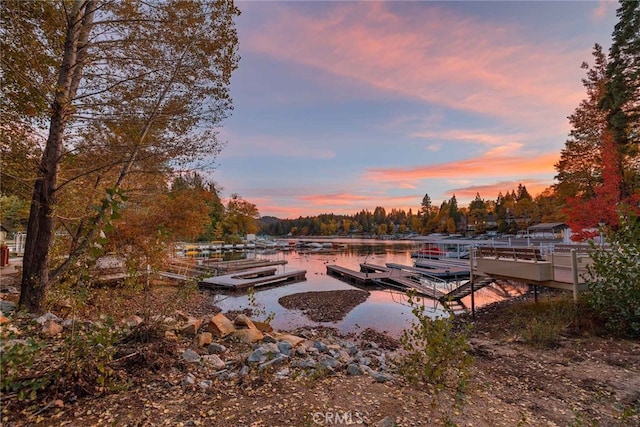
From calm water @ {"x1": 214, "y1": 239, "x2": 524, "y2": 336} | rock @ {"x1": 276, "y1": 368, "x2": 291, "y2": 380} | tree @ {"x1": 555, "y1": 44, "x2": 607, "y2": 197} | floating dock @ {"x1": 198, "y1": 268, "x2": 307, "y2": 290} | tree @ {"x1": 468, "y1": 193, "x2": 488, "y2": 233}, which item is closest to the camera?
rock @ {"x1": 276, "y1": 368, "x2": 291, "y2": 380}

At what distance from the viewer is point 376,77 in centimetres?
1076

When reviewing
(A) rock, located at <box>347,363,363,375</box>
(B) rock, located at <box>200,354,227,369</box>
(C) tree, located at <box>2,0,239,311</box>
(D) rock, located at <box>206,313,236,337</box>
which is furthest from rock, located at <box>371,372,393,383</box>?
(C) tree, located at <box>2,0,239,311</box>

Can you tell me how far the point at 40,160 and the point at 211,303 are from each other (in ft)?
29.4

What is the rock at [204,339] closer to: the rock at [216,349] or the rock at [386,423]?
the rock at [216,349]

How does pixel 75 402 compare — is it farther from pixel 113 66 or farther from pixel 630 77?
pixel 630 77

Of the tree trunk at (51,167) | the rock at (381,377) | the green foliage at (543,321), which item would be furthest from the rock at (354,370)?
the tree trunk at (51,167)

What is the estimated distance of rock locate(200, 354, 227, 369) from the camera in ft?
12.0

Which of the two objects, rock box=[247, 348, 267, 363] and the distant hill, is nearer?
rock box=[247, 348, 267, 363]

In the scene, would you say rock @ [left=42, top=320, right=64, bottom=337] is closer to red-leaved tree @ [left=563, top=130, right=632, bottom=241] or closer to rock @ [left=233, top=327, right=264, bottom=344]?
rock @ [left=233, top=327, right=264, bottom=344]

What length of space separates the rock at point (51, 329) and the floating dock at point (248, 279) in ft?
33.2

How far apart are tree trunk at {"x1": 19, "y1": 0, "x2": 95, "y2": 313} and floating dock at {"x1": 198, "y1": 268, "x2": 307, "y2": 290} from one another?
8731 millimetres

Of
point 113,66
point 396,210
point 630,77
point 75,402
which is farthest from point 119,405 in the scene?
point 396,210

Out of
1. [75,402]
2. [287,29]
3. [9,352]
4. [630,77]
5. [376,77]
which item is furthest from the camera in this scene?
[630,77]

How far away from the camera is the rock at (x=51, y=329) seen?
3.91 metres
